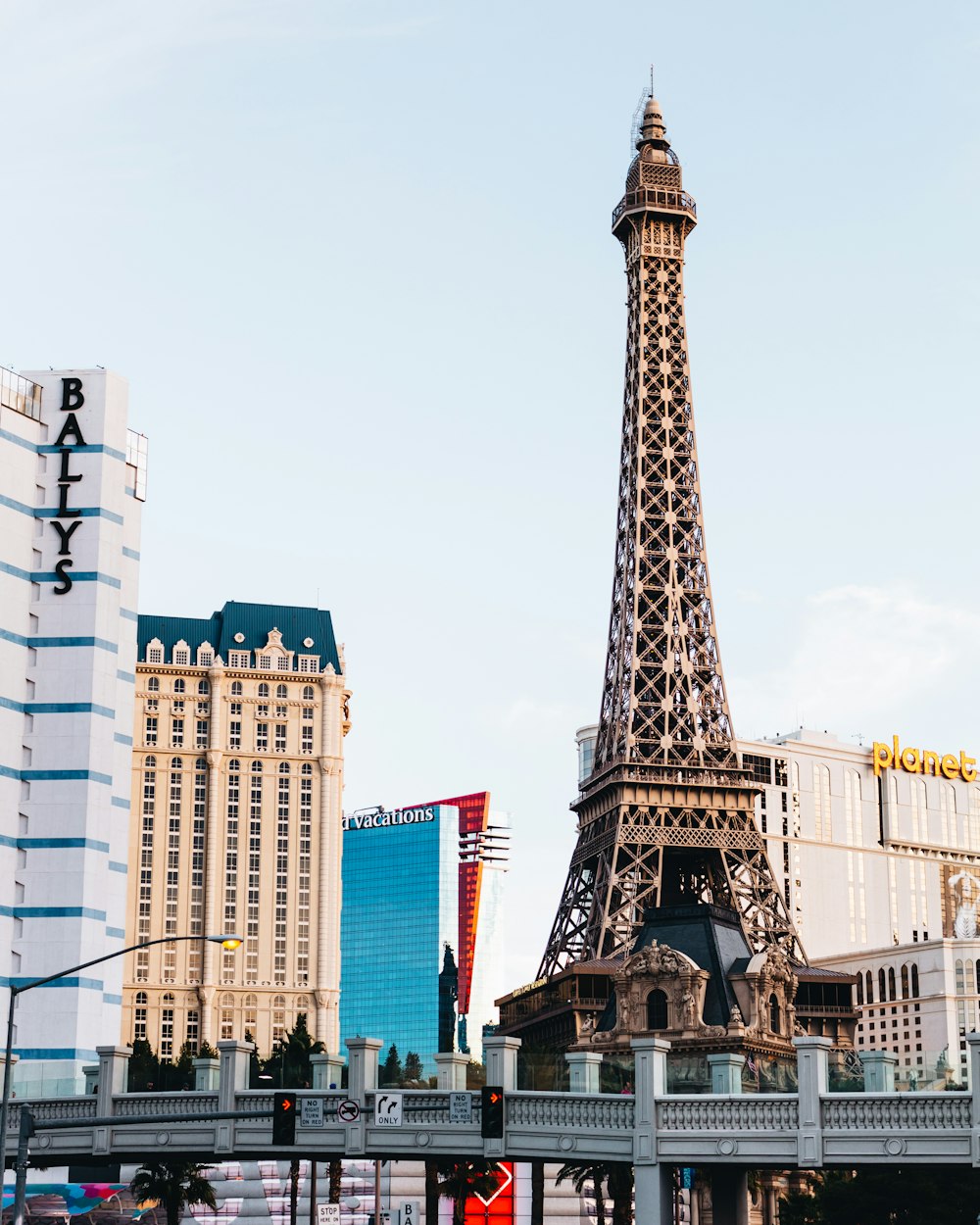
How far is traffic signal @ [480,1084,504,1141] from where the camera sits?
168ft

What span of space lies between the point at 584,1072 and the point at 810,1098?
6860 millimetres

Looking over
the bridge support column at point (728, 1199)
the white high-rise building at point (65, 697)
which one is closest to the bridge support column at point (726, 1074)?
the bridge support column at point (728, 1199)

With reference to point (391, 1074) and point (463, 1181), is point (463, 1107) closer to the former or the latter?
point (391, 1074)

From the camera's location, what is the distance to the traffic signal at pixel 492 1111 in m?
51.1

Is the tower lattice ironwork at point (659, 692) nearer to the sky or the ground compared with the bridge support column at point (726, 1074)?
nearer to the sky

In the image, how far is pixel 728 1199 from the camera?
6128 centimetres

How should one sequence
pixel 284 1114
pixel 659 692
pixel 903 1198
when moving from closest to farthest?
pixel 284 1114
pixel 903 1198
pixel 659 692

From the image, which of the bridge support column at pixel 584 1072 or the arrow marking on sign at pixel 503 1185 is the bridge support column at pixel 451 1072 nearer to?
the bridge support column at pixel 584 1072

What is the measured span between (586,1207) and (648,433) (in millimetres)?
70225

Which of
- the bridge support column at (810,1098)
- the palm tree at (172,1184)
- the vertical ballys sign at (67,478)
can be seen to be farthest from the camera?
the vertical ballys sign at (67,478)

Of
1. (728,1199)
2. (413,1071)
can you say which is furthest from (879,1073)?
(413,1071)

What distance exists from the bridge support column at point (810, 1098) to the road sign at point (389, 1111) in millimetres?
12013

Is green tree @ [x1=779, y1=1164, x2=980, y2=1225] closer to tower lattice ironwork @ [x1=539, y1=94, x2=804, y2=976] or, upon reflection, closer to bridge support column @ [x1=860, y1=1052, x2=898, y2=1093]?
bridge support column @ [x1=860, y1=1052, x2=898, y2=1093]

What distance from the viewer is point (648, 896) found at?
5271 inches
